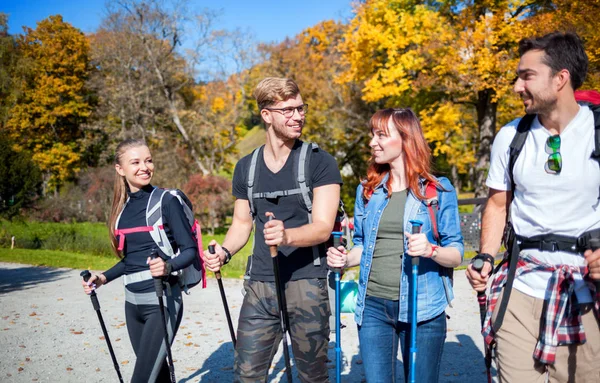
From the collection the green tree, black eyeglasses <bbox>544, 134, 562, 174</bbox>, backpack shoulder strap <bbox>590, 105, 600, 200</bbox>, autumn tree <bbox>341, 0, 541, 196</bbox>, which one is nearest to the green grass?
the green tree

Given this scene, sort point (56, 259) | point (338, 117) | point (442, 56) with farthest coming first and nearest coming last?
point (338, 117)
point (442, 56)
point (56, 259)

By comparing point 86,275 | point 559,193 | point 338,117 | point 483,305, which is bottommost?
point 483,305

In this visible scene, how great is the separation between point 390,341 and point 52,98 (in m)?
38.8

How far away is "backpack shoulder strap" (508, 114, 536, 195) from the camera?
272cm

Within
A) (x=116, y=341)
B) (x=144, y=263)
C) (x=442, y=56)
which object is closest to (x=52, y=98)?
(x=442, y=56)

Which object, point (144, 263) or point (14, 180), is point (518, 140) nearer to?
point (144, 263)

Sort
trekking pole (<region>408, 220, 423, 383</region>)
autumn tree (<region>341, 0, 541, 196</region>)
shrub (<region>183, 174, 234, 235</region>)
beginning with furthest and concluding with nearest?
shrub (<region>183, 174, 234, 235</region>) < autumn tree (<region>341, 0, 541, 196</region>) < trekking pole (<region>408, 220, 423, 383</region>)

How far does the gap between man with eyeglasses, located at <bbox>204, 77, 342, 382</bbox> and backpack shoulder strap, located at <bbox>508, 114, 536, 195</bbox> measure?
101 centimetres

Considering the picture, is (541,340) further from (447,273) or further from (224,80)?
(224,80)

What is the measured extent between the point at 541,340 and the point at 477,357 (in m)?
3.94

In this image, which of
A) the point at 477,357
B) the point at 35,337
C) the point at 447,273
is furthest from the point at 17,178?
the point at 447,273

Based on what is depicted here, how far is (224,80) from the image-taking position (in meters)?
34.7

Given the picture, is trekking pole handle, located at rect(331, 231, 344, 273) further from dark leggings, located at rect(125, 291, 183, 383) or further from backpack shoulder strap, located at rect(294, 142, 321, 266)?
dark leggings, located at rect(125, 291, 183, 383)

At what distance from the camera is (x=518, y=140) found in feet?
8.98
